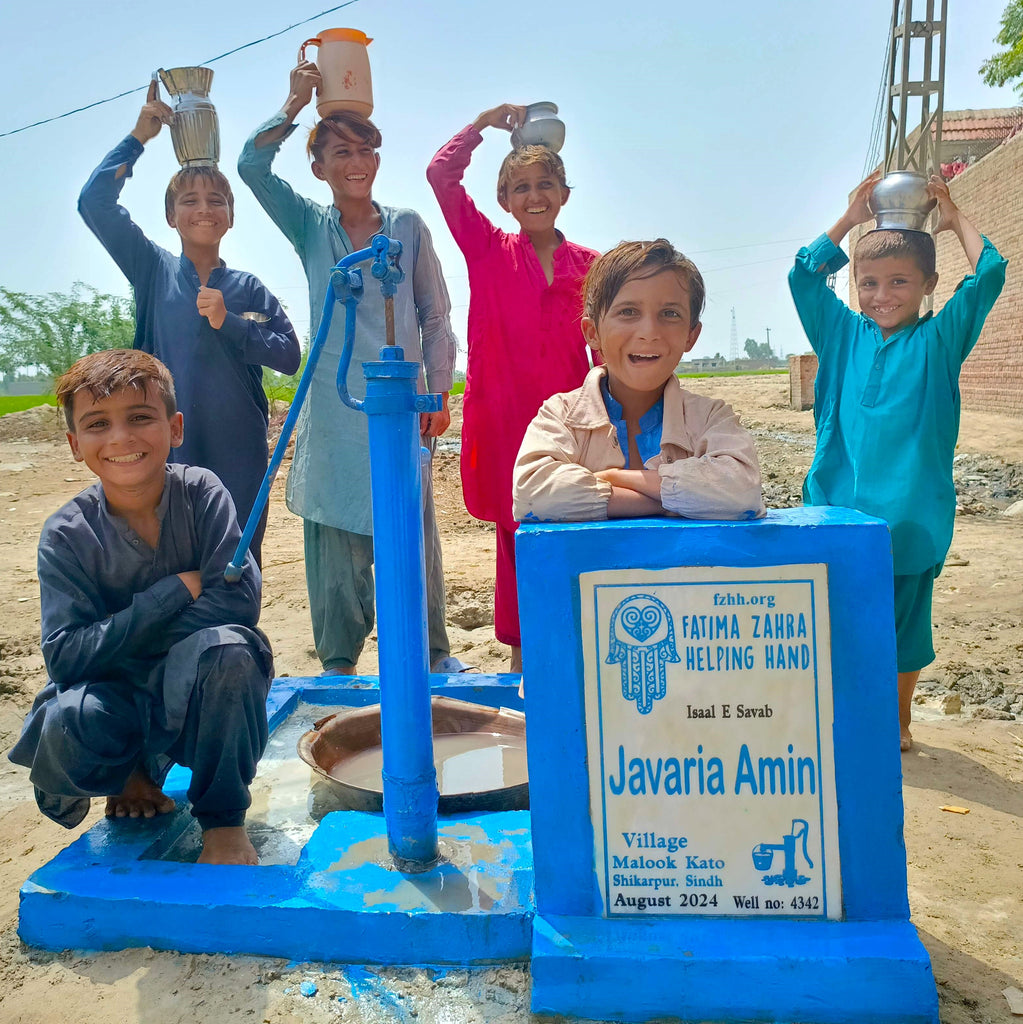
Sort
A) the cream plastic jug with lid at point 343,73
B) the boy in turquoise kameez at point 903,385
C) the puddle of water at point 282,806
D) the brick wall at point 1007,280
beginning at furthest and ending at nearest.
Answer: the brick wall at point 1007,280, the cream plastic jug with lid at point 343,73, the boy in turquoise kameez at point 903,385, the puddle of water at point 282,806

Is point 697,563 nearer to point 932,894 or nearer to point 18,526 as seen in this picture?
point 932,894

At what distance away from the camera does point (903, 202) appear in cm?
289

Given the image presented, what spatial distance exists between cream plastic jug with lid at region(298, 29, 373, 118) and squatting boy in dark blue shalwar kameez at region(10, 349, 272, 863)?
136 centimetres

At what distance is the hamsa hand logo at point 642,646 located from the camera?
1.69 metres

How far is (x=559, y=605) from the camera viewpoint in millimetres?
1694

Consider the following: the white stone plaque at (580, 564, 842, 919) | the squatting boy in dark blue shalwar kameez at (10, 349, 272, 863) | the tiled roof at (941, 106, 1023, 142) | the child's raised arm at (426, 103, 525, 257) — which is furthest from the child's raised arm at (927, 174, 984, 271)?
the tiled roof at (941, 106, 1023, 142)

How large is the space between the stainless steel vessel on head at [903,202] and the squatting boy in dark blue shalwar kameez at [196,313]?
1999 mm

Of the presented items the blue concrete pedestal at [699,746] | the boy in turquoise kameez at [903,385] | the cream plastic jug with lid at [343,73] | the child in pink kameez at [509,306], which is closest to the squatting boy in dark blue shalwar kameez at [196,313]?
the cream plastic jug with lid at [343,73]

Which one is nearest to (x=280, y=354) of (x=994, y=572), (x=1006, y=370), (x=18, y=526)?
(x=994, y=572)

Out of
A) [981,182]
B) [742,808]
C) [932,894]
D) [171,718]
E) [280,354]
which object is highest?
[981,182]

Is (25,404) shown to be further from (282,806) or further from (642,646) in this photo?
(642,646)

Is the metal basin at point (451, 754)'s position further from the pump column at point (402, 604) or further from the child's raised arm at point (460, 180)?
the child's raised arm at point (460, 180)

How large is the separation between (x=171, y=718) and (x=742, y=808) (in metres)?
1.23

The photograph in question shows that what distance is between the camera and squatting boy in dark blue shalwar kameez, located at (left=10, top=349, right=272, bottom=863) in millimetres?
1986
